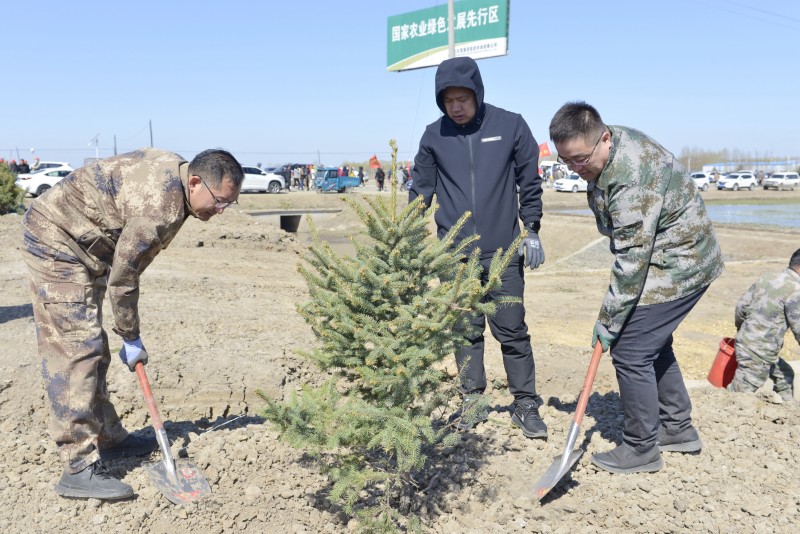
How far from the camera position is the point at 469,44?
1931 centimetres

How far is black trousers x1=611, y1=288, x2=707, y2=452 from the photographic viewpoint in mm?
3512

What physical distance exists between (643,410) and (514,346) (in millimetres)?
820

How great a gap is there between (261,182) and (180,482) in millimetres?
34812

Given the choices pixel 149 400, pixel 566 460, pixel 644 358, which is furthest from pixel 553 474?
pixel 149 400

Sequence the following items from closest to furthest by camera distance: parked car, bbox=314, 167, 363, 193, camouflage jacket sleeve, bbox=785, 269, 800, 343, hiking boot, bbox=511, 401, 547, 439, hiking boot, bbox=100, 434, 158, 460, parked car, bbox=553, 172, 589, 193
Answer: hiking boot, bbox=100, 434, 158, 460 < hiking boot, bbox=511, 401, 547, 439 < camouflage jacket sleeve, bbox=785, 269, 800, 343 < parked car, bbox=314, 167, 363, 193 < parked car, bbox=553, 172, 589, 193

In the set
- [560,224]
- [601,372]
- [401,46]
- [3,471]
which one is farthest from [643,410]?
[401,46]

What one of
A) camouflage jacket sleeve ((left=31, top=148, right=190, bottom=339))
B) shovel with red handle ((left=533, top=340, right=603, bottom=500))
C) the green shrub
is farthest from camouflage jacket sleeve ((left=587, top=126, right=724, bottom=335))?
camouflage jacket sleeve ((left=31, top=148, right=190, bottom=339))

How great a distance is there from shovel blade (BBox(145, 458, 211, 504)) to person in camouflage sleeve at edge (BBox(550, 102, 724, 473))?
2.23m

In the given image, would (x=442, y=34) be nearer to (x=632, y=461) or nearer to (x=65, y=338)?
(x=632, y=461)

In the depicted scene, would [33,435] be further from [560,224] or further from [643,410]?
[560,224]

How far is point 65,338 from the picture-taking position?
3.34 meters

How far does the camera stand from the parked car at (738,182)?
49122 mm

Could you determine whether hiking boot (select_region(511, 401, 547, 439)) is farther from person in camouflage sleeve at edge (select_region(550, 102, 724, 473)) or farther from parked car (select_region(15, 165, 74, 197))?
parked car (select_region(15, 165, 74, 197))

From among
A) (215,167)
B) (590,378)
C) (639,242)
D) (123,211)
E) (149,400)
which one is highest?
(215,167)
